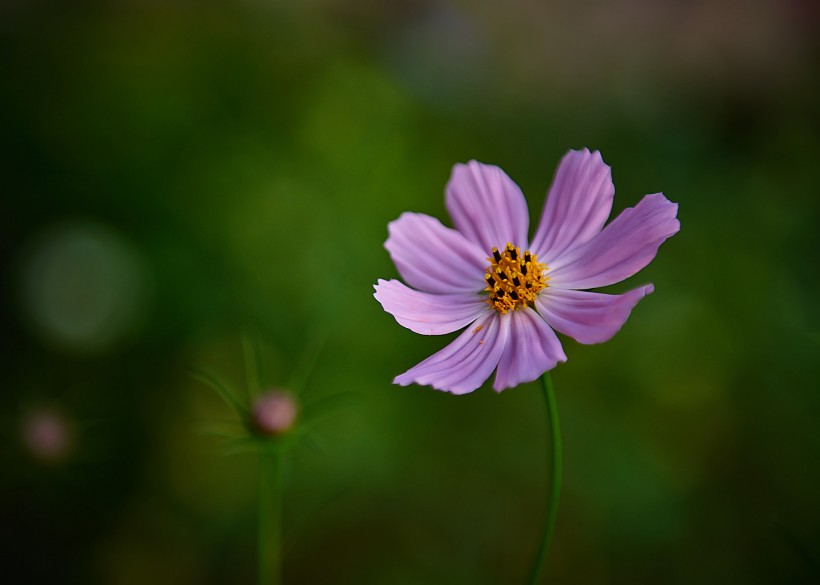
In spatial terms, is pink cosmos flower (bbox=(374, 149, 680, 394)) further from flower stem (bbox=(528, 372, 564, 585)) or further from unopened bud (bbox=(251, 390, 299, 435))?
unopened bud (bbox=(251, 390, 299, 435))

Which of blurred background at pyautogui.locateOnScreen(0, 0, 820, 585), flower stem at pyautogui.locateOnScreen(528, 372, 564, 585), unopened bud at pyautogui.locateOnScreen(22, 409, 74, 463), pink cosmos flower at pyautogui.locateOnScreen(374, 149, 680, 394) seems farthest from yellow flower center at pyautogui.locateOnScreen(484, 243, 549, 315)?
unopened bud at pyautogui.locateOnScreen(22, 409, 74, 463)

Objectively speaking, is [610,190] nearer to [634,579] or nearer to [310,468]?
[634,579]

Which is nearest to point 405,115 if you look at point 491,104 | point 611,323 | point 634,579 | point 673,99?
point 491,104

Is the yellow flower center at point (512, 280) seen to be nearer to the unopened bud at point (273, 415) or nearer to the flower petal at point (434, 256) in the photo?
the flower petal at point (434, 256)

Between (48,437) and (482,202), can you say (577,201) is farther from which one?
(48,437)

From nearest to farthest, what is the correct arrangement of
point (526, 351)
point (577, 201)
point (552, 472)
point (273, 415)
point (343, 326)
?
point (552, 472) < point (526, 351) < point (577, 201) < point (273, 415) < point (343, 326)

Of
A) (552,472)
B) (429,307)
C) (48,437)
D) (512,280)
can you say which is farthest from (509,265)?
(48,437)

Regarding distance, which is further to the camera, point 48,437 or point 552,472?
point 48,437
